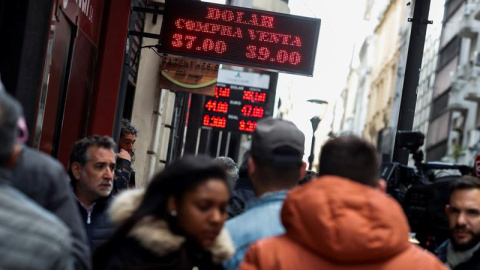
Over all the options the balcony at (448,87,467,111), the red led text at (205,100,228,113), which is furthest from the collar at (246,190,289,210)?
the balcony at (448,87,467,111)

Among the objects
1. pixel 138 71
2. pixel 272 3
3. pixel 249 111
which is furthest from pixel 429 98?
pixel 138 71

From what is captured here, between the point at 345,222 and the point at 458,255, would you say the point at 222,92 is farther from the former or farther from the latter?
the point at 345,222

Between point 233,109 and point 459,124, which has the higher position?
point 459,124

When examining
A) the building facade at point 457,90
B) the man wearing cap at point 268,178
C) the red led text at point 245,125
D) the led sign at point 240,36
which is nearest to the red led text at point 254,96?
the red led text at point 245,125

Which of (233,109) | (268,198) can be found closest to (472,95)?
(233,109)

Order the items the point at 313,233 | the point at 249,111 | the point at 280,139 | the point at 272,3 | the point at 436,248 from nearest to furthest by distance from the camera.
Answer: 1. the point at 313,233
2. the point at 280,139
3. the point at 436,248
4. the point at 249,111
5. the point at 272,3

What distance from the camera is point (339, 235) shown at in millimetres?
4180

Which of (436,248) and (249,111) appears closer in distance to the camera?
(436,248)

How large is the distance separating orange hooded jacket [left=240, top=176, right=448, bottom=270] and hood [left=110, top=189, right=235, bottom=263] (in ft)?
0.58

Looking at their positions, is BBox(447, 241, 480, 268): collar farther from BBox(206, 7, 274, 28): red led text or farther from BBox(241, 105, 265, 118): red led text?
BBox(241, 105, 265, 118): red led text

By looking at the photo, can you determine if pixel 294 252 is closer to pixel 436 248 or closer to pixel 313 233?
pixel 313 233

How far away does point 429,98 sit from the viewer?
6500 cm

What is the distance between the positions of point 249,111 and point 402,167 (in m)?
18.3

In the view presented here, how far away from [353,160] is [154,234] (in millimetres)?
861
